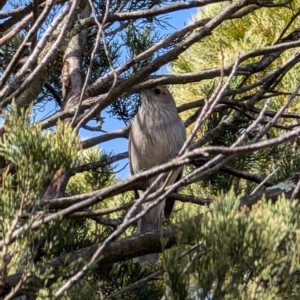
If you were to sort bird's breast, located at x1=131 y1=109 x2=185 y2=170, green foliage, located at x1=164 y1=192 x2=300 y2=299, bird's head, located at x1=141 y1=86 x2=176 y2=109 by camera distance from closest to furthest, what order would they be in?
green foliage, located at x1=164 y1=192 x2=300 y2=299 < bird's breast, located at x1=131 y1=109 x2=185 y2=170 < bird's head, located at x1=141 y1=86 x2=176 y2=109

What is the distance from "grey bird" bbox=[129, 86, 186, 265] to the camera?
371cm

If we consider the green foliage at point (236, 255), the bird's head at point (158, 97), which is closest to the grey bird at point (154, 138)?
the bird's head at point (158, 97)

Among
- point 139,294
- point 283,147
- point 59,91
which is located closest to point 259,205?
point 139,294

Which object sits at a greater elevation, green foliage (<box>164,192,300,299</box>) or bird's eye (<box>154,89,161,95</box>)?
bird's eye (<box>154,89,161,95</box>)

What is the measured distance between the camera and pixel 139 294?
2727 millimetres

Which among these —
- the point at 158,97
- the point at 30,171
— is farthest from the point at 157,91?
the point at 30,171

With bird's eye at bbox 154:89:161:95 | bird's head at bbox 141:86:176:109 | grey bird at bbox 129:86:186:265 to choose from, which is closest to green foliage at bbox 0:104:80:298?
grey bird at bbox 129:86:186:265

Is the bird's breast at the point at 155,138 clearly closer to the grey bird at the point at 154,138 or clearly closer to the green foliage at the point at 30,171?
the grey bird at the point at 154,138

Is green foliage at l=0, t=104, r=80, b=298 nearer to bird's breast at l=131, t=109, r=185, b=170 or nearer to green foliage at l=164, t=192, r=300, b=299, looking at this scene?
green foliage at l=164, t=192, r=300, b=299

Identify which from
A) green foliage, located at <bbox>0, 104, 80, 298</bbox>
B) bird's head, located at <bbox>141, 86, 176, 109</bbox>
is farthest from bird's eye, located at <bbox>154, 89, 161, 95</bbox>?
green foliage, located at <bbox>0, 104, 80, 298</bbox>

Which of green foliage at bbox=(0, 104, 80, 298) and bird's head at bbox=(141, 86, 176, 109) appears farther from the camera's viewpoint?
bird's head at bbox=(141, 86, 176, 109)

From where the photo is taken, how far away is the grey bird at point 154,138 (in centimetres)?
371

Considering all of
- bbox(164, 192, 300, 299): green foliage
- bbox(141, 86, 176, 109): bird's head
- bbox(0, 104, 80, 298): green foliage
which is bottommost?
bbox(164, 192, 300, 299): green foliage

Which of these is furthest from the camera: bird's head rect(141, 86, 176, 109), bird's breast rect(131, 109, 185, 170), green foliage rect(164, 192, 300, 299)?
bird's head rect(141, 86, 176, 109)
